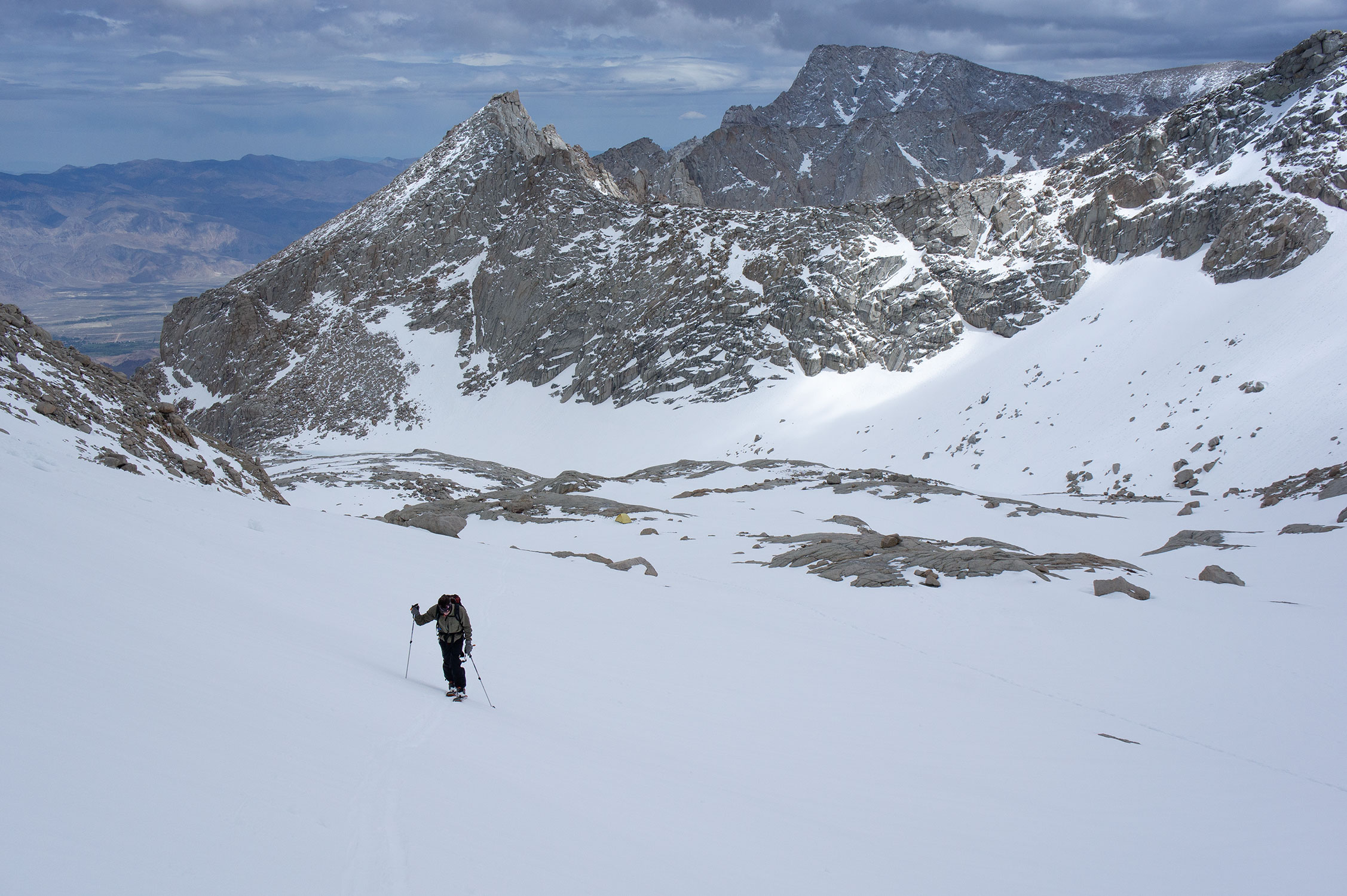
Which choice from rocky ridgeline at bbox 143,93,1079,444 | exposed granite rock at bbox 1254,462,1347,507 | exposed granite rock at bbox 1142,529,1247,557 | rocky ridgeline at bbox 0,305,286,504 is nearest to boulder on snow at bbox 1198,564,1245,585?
Answer: exposed granite rock at bbox 1142,529,1247,557

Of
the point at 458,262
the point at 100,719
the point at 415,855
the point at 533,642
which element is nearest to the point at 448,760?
the point at 415,855

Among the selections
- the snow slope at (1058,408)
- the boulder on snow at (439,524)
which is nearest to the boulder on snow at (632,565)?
the boulder on snow at (439,524)

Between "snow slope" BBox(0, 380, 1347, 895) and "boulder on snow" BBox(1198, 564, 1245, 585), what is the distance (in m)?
0.40

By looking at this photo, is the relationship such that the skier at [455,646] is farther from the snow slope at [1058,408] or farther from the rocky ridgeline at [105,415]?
the snow slope at [1058,408]

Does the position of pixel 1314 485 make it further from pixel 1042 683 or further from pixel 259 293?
pixel 259 293

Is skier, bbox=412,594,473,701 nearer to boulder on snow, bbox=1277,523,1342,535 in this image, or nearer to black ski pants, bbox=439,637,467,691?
black ski pants, bbox=439,637,467,691

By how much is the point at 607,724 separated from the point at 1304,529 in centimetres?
2207

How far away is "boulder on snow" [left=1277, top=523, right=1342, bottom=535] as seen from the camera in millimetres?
20344

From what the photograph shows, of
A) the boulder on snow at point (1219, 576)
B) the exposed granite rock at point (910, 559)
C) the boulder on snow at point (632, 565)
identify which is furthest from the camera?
the boulder on snow at point (632, 565)

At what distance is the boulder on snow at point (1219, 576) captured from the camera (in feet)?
53.6

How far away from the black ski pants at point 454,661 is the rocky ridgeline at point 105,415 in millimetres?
10508

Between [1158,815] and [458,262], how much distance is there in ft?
347

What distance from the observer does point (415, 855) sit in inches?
165

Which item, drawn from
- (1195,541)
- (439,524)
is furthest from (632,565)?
(1195,541)
